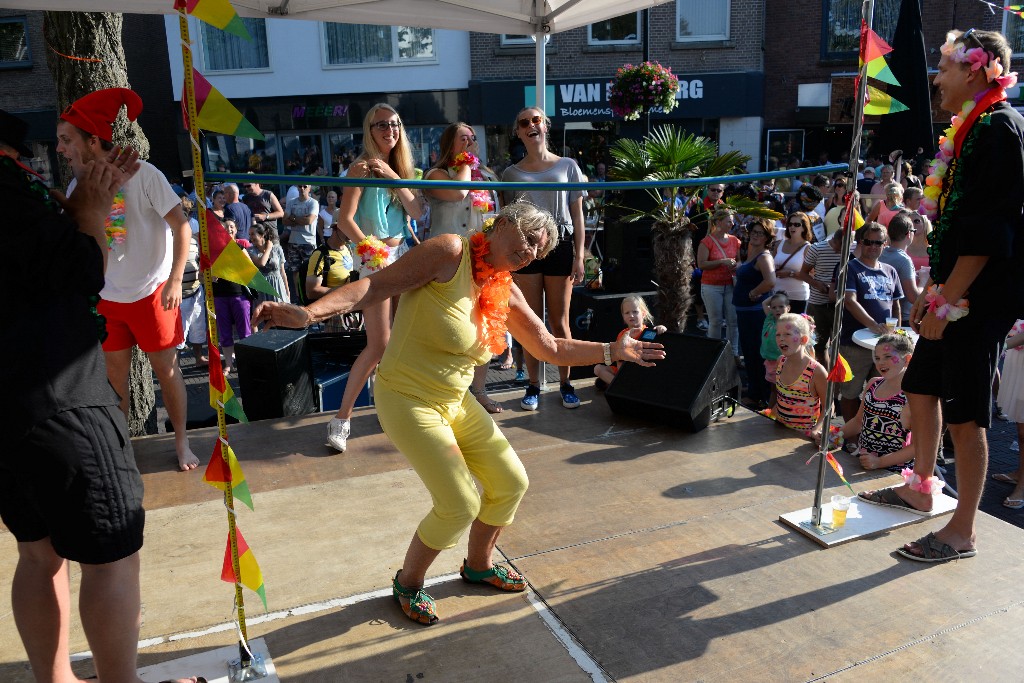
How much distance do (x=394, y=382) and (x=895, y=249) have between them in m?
5.37

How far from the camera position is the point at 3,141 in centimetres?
212

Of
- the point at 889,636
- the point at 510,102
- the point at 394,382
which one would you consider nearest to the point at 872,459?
the point at 889,636

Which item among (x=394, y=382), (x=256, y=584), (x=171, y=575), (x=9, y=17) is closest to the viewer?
(x=256, y=584)

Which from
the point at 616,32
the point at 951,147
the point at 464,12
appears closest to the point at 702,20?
the point at 616,32

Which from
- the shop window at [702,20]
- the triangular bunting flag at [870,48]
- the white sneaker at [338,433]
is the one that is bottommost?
the white sneaker at [338,433]

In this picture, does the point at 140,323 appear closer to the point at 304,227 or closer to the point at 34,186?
the point at 34,186

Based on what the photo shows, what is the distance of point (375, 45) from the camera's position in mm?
20797

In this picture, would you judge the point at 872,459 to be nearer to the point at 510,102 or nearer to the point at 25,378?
the point at 25,378

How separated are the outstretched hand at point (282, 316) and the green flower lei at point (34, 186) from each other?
441mm

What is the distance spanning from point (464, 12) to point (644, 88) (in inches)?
289

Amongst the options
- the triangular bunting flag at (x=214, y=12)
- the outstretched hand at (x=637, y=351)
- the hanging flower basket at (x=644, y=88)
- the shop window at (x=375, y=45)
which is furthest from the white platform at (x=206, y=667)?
the shop window at (x=375, y=45)

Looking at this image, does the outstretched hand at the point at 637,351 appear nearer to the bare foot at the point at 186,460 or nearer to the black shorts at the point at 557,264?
the black shorts at the point at 557,264

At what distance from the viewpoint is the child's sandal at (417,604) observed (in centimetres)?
297

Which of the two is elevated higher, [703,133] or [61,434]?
[703,133]
